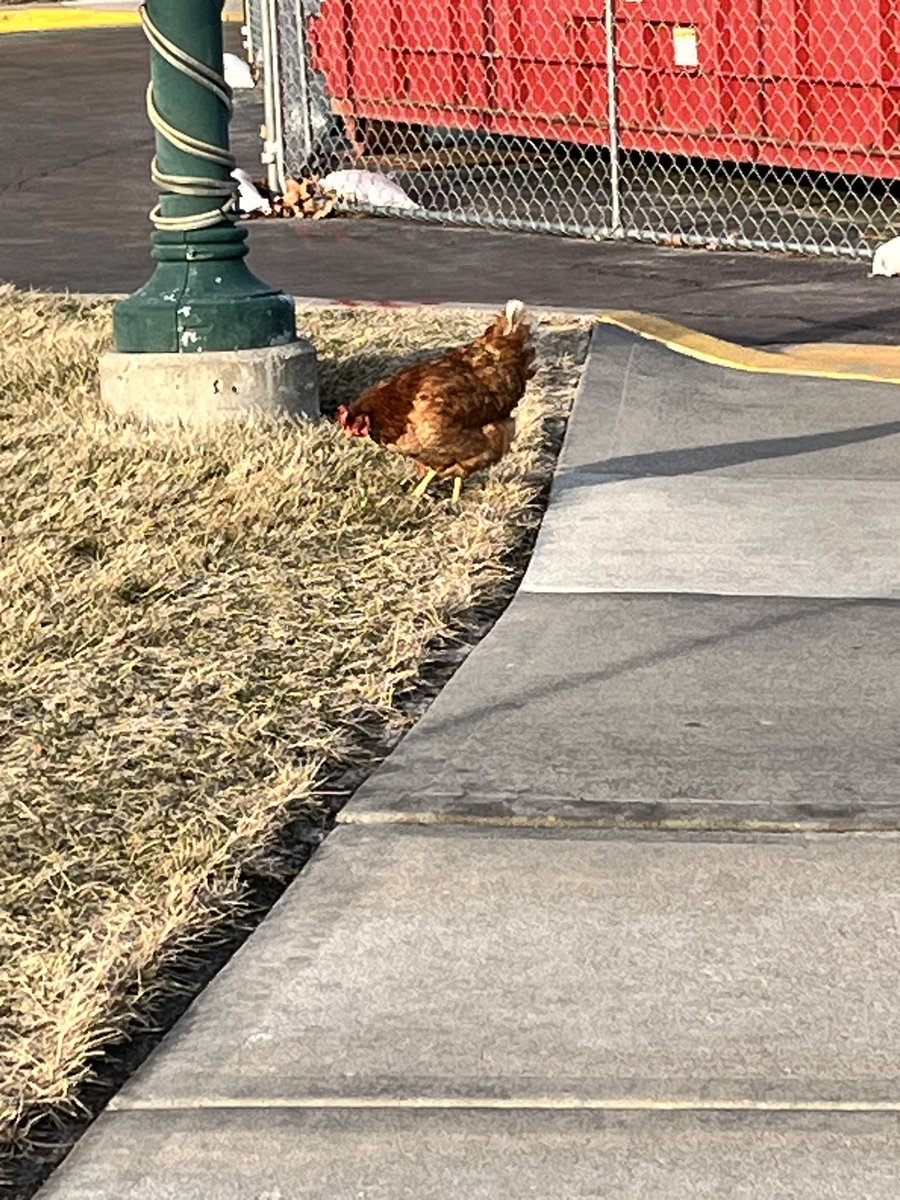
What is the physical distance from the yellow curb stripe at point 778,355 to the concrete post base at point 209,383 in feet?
6.49

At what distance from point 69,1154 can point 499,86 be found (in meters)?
12.3

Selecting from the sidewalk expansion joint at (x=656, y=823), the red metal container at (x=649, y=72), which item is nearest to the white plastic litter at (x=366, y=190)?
the red metal container at (x=649, y=72)

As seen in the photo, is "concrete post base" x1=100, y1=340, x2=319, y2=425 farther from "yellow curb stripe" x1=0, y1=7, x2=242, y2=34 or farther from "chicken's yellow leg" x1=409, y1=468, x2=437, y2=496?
"yellow curb stripe" x1=0, y1=7, x2=242, y2=34

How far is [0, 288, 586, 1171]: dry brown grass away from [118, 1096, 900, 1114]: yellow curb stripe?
264mm

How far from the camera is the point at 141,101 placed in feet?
63.8

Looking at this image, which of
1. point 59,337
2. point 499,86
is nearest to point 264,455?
point 59,337

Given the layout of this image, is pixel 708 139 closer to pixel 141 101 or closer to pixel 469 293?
pixel 469 293

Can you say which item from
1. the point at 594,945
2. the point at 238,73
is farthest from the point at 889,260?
the point at 238,73

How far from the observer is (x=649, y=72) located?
1390 centimetres

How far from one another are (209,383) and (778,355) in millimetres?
2508

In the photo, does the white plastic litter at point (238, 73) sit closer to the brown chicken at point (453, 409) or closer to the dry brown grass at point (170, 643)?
the dry brown grass at point (170, 643)

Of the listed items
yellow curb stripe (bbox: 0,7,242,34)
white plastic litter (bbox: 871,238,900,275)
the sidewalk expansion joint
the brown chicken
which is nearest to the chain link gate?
white plastic litter (bbox: 871,238,900,275)

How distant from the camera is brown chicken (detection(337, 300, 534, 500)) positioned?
22.1 ft

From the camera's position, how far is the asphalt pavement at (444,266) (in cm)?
1026
